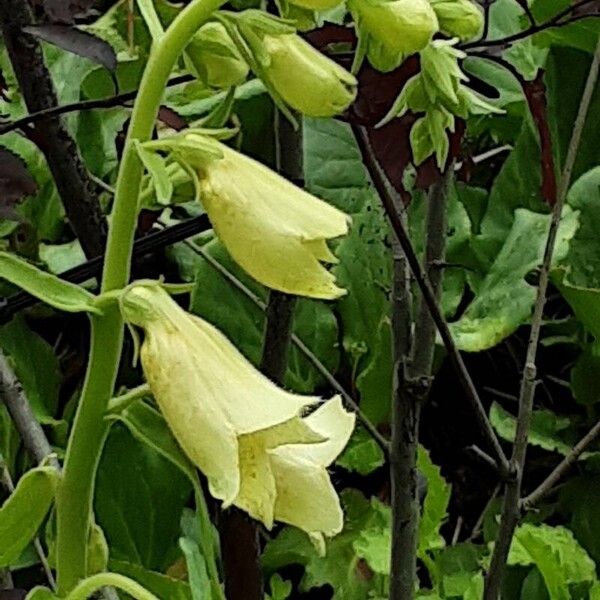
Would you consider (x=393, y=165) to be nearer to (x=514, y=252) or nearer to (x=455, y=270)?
(x=514, y=252)

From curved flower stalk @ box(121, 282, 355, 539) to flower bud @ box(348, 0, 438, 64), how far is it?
0.12 meters

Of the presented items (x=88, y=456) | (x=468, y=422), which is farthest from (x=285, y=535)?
(x=88, y=456)

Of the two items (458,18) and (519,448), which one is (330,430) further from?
(519,448)

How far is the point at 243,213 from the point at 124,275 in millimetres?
49

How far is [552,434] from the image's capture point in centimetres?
149

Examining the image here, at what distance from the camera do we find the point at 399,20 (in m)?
0.45

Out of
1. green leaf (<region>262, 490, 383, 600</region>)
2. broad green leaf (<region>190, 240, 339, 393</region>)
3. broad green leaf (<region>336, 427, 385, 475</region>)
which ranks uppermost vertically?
broad green leaf (<region>190, 240, 339, 393</region>)

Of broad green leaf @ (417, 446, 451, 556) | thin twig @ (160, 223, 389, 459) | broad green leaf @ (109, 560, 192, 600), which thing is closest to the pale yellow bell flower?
thin twig @ (160, 223, 389, 459)

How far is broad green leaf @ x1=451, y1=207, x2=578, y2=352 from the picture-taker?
4.30 ft

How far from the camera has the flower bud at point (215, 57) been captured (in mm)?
474

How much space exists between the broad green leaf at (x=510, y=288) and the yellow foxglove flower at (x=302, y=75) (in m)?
0.85

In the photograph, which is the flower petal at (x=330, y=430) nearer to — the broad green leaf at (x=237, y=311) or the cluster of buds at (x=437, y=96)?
the cluster of buds at (x=437, y=96)

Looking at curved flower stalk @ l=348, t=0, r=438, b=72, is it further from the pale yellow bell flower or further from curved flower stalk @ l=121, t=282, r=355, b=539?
curved flower stalk @ l=121, t=282, r=355, b=539

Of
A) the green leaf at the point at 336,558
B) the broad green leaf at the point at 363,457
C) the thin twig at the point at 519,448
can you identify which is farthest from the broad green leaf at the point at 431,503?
the thin twig at the point at 519,448
